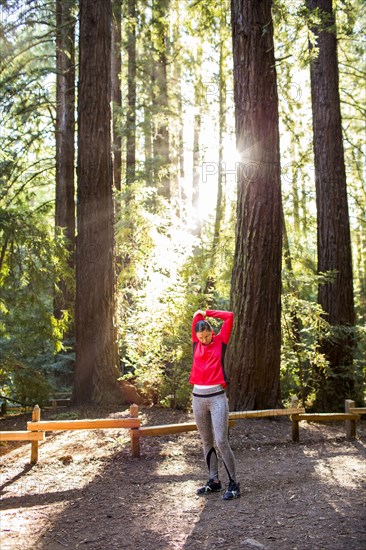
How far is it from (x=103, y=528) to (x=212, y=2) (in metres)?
9.91

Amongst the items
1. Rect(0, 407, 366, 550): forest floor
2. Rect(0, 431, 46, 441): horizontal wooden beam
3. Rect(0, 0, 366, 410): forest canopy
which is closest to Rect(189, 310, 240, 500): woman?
Rect(0, 407, 366, 550): forest floor

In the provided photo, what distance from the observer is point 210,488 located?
6359mm

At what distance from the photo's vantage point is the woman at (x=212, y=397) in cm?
603

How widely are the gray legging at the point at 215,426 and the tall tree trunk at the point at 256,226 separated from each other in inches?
129

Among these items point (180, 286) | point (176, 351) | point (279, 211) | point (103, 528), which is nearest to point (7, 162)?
point (180, 286)

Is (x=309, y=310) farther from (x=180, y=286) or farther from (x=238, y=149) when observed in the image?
(x=238, y=149)

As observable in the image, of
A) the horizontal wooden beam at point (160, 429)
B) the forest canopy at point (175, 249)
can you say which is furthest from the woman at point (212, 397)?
the forest canopy at point (175, 249)

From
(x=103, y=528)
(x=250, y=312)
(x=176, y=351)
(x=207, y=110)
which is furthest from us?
(x=207, y=110)

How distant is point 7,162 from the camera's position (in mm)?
14289

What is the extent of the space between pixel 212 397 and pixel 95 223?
249 inches

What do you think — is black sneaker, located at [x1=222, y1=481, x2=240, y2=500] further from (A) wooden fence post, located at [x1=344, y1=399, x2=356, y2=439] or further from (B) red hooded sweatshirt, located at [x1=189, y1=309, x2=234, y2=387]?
(A) wooden fence post, located at [x1=344, y1=399, x2=356, y2=439]

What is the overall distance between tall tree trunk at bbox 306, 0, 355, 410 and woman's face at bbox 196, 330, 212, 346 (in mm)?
6904

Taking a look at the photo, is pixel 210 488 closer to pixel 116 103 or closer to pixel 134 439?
pixel 134 439

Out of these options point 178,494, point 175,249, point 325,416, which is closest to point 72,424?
point 178,494
